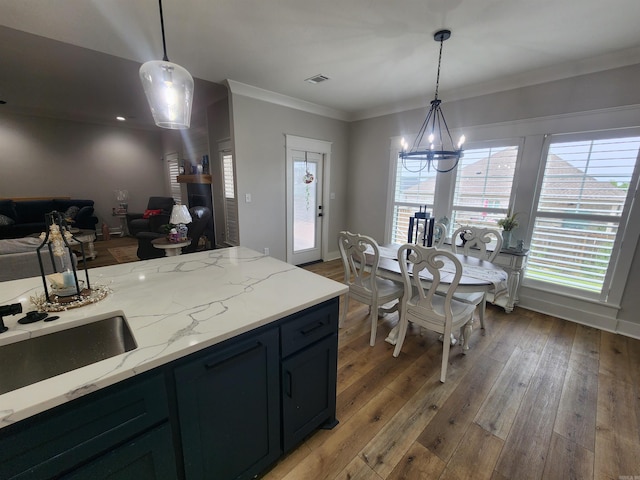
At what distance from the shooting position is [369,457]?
4.71 feet

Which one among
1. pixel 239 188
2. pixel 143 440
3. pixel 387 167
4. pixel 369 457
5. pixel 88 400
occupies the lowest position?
pixel 369 457

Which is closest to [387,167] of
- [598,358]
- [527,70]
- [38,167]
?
[527,70]

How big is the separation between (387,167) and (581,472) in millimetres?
3737

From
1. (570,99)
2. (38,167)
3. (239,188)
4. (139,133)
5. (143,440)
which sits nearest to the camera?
(143,440)

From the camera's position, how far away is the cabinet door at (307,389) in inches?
50.5

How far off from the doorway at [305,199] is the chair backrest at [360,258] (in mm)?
1942

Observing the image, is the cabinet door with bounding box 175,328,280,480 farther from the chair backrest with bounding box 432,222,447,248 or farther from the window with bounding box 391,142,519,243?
the window with bounding box 391,142,519,243

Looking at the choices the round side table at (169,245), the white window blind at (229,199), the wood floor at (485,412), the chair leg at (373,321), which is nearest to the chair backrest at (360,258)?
the chair leg at (373,321)

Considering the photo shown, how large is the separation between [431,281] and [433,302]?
0.28 meters

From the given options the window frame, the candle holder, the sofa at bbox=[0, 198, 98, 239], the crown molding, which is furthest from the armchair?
the candle holder

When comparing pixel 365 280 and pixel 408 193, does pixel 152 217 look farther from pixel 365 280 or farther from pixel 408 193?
pixel 408 193

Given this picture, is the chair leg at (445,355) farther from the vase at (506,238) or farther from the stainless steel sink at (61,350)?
the stainless steel sink at (61,350)

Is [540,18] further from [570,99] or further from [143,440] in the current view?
[143,440]

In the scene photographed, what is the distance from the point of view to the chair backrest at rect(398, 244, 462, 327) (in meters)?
1.83
